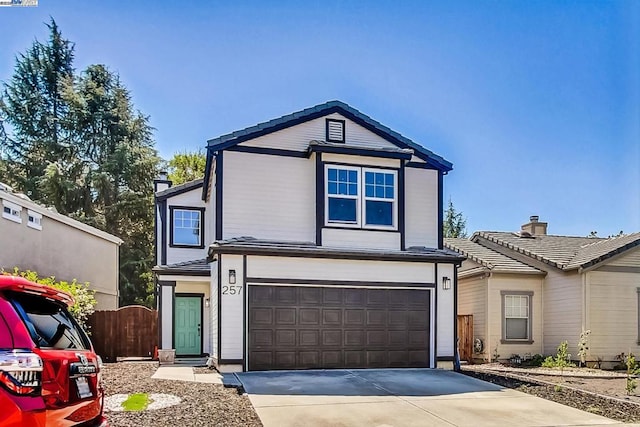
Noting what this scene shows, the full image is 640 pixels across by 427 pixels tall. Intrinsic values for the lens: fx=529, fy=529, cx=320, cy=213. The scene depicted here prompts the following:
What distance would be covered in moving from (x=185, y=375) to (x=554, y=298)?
11662 mm

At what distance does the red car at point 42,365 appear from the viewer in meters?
3.20

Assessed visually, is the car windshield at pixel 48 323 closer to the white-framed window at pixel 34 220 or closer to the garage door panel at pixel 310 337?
the garage door panel at pixel 310 337

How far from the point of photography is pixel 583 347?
49.1 feet

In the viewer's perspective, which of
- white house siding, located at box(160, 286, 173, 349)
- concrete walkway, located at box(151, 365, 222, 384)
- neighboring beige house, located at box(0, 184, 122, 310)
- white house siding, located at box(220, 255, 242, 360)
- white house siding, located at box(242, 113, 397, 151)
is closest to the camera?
concrete walkway, located at box(151, 365, 222, 384)

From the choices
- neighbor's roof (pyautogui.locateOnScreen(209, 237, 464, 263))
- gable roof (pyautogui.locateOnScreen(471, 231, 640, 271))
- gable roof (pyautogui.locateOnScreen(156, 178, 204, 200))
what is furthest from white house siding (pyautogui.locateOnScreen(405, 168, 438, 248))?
gable roof (pyautogui.locateOnScreen(156, 178, 204, 200))

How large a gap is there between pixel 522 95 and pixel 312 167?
696 centimetres

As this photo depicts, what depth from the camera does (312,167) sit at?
44.9ft

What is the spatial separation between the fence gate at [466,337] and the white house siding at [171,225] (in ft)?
28.7

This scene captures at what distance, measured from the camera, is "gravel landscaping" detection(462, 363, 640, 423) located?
878cm

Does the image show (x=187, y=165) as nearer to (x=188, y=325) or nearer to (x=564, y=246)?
(x=188, y=325)

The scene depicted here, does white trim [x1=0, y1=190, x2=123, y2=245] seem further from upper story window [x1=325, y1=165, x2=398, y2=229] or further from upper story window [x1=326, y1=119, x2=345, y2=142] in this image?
upper story window [x1=326, y1=119, x2=345, y2=142]

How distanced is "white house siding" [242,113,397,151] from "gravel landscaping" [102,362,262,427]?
20.0ft

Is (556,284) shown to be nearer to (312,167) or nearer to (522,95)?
(522,95)

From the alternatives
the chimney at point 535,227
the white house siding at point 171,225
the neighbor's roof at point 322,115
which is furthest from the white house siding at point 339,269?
the chimney at point 535,227
